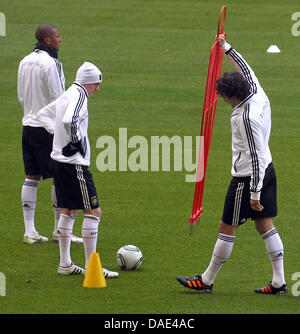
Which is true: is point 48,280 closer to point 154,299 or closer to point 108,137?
point 154,299

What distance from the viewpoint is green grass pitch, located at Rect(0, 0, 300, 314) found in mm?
7934

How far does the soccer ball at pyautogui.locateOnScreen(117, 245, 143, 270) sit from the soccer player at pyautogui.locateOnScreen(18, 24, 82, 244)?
1155 mm

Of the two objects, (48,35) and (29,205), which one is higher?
(48,35)

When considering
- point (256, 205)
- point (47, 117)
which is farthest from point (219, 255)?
point (47, 117)

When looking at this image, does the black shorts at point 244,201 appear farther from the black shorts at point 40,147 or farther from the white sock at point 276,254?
the black shorts at point 40,147

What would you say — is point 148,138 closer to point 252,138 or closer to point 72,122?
point 72,122

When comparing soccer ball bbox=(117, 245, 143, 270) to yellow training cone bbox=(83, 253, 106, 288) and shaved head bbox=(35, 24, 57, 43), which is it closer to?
yellow training cone bbox=(83, 253, 106, 288)

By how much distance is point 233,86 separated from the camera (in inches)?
297

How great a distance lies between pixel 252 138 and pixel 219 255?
1.13 metres

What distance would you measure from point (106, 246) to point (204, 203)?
2.14 meters

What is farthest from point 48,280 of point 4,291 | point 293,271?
point 293,271

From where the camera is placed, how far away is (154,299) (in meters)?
7.73

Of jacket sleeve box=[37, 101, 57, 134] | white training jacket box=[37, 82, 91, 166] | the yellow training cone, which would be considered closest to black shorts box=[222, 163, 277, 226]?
the yellow training cone

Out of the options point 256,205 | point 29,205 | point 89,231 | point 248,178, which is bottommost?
point 89,231
